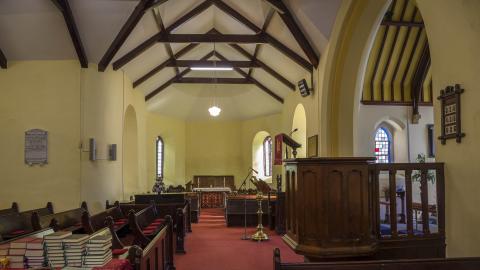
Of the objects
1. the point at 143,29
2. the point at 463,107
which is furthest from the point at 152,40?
the point at 463,107

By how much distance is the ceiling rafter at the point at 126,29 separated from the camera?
23.2ft

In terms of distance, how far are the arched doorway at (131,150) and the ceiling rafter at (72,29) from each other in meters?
3.14

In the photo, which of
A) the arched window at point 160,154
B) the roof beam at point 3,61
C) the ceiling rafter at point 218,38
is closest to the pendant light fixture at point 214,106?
the ceiling rafter at point 218,38

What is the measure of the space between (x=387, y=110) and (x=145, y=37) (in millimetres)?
6182

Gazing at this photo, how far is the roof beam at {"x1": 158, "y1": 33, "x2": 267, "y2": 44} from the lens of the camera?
29.1 ft

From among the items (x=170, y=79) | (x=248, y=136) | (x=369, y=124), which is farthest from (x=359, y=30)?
(x=248, y=136)

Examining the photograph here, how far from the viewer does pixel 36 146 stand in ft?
25.9

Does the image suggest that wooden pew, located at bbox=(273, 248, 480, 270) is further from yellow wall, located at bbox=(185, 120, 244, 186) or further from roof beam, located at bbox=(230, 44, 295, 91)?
yellow wall, located at bbox=(185, 120, 244, 186)

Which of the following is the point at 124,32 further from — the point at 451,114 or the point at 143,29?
the point at 451,114

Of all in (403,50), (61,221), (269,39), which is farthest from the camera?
(403,50)

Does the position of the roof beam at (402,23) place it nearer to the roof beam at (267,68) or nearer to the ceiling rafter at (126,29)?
the roof beam at (267,68)

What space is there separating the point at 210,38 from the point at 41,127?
3637 millimetres

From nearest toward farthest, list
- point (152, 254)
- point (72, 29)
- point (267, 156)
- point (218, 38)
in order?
point (152, 254) → point (72, 29) → point (218, 38) → point (267, 156)

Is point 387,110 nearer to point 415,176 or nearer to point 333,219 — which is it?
point 415,176
